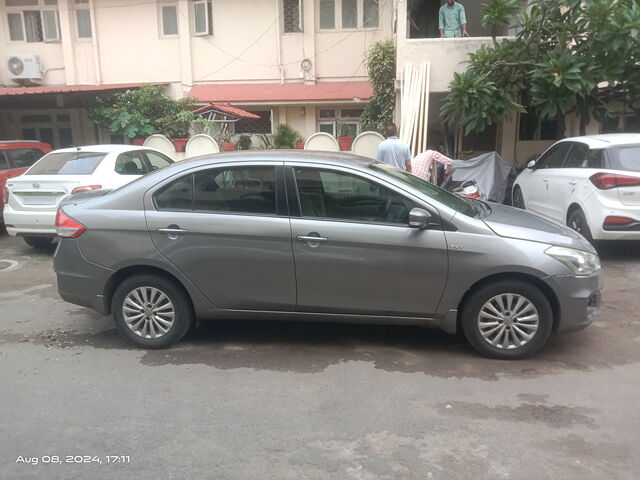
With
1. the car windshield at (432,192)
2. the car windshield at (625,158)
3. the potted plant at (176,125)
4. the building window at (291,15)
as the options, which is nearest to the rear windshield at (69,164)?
the car windshield at (432,192)

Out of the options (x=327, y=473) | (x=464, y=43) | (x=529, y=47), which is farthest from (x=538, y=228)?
(x=464, y=43)

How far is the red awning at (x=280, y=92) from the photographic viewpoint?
15391 millimetres

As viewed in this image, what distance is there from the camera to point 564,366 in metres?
4.29

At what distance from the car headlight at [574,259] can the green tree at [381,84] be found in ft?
33.6

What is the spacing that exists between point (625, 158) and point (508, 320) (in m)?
3.81

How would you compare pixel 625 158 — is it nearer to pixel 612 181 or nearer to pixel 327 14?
pixel 612 181

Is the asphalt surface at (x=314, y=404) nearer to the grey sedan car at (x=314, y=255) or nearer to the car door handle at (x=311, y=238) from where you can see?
the grey sedan car at (x=314, y=255)

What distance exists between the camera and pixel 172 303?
15.0 feet

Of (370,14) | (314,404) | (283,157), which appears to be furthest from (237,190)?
(370,14)

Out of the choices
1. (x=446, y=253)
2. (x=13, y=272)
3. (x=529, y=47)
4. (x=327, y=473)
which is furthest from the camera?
(x=529, y=47)

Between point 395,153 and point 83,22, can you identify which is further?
point 83,22

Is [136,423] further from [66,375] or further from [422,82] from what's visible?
[422,82]

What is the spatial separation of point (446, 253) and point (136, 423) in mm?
2492

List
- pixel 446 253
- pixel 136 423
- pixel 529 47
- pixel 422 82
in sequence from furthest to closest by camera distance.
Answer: pixel 422 82, pixel 529 47, pixel 446 253, pixel 136 423
